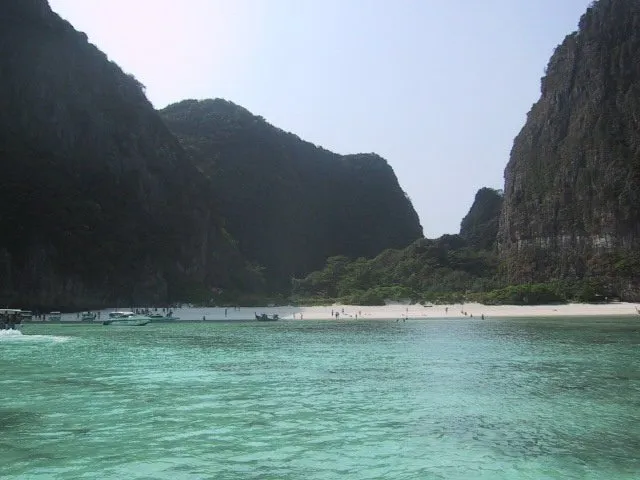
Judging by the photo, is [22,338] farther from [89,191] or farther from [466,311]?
[466,311]

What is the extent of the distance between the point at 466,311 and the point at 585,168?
45.2 m

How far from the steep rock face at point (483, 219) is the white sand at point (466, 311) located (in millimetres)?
76000

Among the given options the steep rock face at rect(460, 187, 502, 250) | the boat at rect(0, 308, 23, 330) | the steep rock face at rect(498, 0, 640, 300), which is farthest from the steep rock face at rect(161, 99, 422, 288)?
the boat at rect(0, 308, 23, 330)

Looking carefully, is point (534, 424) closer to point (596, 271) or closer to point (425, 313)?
point (425, 313)

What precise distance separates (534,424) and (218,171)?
153 m

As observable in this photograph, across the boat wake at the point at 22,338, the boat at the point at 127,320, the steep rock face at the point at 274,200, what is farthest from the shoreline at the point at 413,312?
the steep rock face at the point at 274,200

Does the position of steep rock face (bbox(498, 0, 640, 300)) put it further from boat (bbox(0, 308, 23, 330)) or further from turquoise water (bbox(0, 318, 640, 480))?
boat (bbox(0, 308, 23, 330))

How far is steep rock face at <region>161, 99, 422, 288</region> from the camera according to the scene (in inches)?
6348

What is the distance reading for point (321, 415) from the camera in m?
15.7

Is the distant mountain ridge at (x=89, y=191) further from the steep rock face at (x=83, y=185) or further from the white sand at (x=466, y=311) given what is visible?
the white sand at (x=466, y=311)

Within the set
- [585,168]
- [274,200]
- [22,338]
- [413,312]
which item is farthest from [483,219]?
[22,338]

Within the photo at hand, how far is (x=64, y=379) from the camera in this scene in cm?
2208

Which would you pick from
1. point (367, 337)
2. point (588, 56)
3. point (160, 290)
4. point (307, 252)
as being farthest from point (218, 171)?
point (367, 337)

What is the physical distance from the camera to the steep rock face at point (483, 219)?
159 meters
